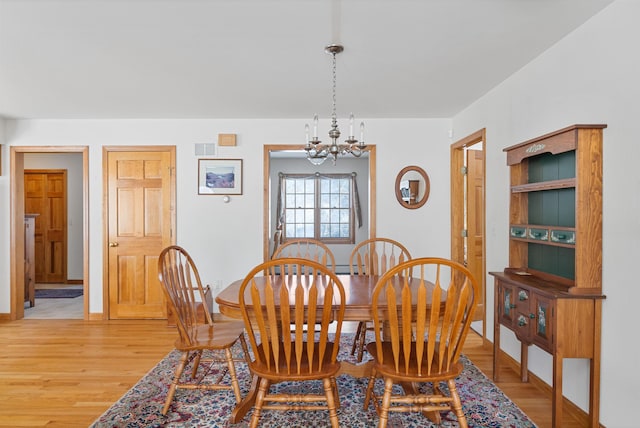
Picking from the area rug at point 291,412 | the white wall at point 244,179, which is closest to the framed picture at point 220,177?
the white wall at point 244,179

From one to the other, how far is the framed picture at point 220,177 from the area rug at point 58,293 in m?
3.16

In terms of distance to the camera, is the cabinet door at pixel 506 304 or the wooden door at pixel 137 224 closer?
the cabinet door at pixel 506 304

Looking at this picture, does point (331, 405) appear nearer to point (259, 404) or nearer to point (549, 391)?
point (259, 404)

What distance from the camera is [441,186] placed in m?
4.64

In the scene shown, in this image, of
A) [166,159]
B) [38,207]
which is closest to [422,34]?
[166,159]

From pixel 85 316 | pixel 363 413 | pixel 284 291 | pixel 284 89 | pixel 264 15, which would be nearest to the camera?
pixel 284 291

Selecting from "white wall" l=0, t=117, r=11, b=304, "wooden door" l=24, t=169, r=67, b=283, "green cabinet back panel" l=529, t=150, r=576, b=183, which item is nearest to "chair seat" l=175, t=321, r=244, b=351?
"green cabinet back panel" l=529, t=150, r=576, b=183

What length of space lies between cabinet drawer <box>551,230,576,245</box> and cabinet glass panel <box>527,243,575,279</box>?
18cm

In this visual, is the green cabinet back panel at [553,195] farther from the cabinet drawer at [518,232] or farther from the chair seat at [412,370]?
the chair seat at [412,370]

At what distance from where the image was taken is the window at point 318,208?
8.39 meters

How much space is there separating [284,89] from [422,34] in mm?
1466

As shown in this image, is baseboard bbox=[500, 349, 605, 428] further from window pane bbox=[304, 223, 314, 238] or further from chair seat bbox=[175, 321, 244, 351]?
window pane bbox=[304, 223, 314, 238]

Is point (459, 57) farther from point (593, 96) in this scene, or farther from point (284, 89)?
point (284, 89)

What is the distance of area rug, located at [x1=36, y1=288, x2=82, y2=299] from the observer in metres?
5.89
